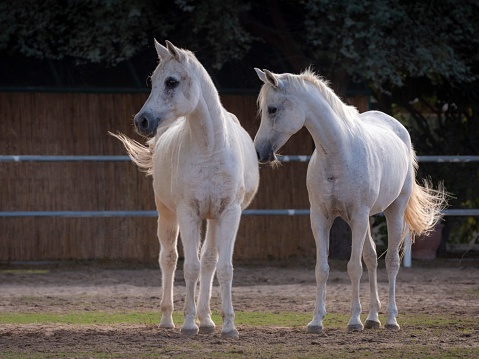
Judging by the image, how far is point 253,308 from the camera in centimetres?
861

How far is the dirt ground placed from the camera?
237 inches

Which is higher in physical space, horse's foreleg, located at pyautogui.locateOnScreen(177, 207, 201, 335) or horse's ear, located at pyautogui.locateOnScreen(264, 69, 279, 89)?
horse's ear, located at pyautogui.locateOnScreen(264, 69, 279, 89)

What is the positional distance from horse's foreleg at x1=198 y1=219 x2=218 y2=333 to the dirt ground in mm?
107

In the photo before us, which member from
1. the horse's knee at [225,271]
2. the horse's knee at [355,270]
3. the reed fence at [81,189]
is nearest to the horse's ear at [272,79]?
the horse's knee at [225,271]

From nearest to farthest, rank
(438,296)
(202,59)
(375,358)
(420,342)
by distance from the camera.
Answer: (375,358)
(420,342)
(438,296)
(202,59)

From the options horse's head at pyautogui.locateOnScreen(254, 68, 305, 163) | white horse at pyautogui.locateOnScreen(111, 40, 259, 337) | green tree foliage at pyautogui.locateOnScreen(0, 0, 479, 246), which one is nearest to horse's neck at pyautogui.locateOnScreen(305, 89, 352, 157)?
horse's head at pyautogui.locateOnScreen(254, 68, 305, 163)

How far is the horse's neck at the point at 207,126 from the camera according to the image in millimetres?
6766

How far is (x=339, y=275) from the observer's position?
37.3ft

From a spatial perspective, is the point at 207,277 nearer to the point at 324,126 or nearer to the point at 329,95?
the point at 324,126

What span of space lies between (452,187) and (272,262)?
2877 millimetres

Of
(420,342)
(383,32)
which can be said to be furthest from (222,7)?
(420,342)

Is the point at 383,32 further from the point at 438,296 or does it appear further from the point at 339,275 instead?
the point at 438,296

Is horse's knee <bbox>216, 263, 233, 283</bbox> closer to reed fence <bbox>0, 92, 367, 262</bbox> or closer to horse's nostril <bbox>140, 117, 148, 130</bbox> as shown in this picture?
horse's nostril <bbox>140, 117, 148, 130</bbox>

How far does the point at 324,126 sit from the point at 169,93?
119 cm
